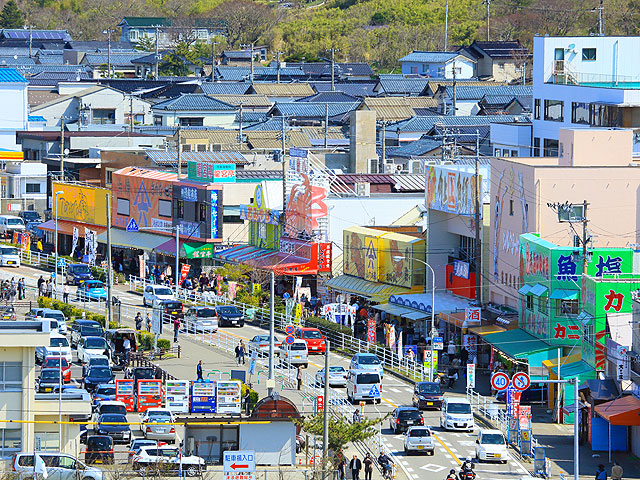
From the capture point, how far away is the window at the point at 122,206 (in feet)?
302

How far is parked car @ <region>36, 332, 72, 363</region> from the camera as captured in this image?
189 ft

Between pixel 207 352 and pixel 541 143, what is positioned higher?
pixel 541 143

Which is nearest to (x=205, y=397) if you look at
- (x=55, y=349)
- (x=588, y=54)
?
(x=55, y=349)

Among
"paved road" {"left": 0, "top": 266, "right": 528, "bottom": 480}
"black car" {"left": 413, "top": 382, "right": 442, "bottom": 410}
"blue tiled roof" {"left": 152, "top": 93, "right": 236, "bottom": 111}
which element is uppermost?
"blue tiled roof" {"left": 152, "top": 93, "right": 236, "bottom": 111}

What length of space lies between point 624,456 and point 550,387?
262 inches

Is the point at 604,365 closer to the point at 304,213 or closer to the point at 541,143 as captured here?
the point at 304,213

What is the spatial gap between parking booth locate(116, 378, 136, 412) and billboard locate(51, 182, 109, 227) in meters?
39.5

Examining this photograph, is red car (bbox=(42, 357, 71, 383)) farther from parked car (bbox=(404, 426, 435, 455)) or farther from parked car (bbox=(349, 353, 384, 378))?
parked car (bbox=(404, 426, 435, 455))

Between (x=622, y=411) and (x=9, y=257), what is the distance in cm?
4481

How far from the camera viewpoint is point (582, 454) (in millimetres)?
47875

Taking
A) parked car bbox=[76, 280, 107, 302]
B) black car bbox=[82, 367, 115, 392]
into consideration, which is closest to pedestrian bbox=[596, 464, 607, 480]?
black car bbox=[82, 367, 115, 392]

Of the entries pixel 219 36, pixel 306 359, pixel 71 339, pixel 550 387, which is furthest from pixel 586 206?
pixel 219 36

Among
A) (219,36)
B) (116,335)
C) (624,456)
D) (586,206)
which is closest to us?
(624,456)

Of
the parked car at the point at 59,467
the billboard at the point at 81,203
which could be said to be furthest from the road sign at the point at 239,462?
the billboard at the point at 81,203
